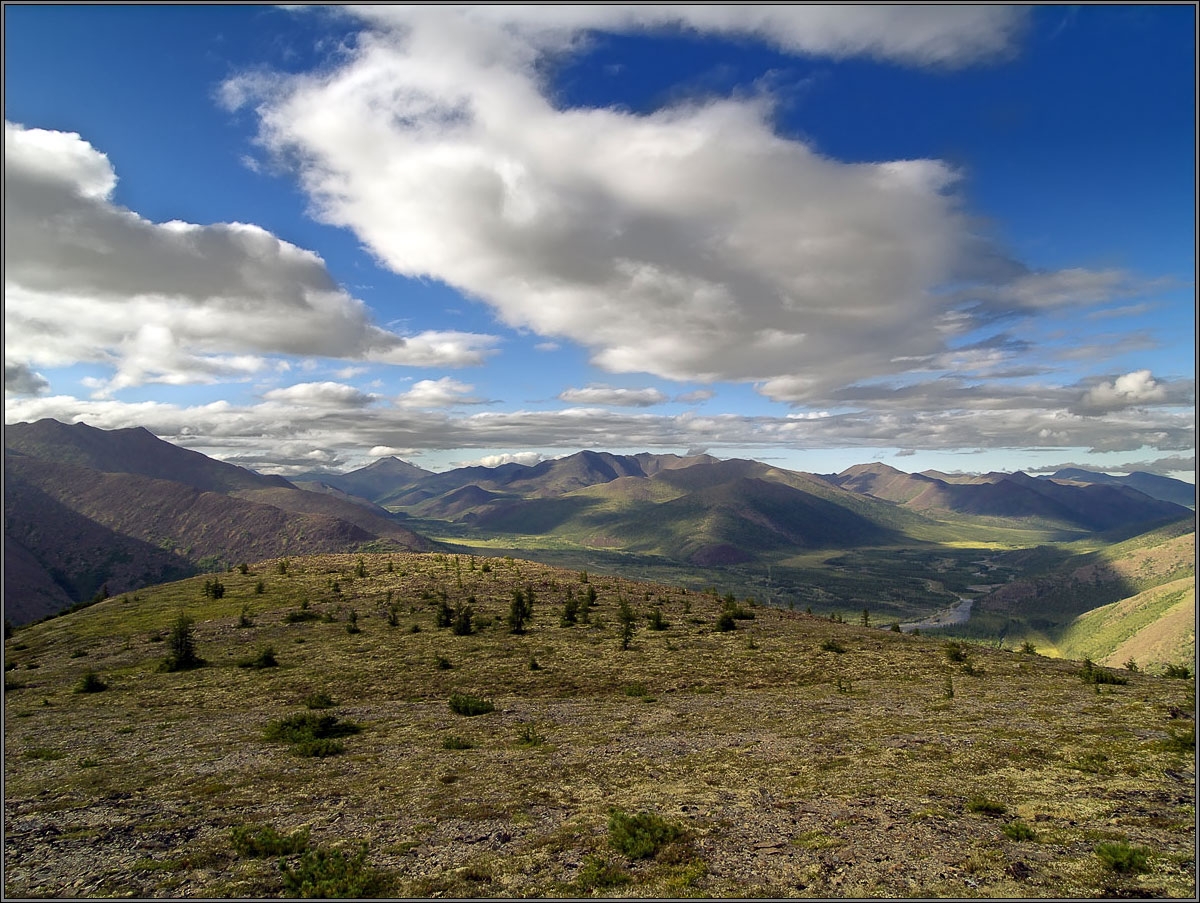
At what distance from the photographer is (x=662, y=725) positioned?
22.6 meters

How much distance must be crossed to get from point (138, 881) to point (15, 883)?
123 inches

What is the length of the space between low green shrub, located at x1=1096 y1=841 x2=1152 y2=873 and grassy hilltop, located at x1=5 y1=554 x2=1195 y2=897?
0.05 metres

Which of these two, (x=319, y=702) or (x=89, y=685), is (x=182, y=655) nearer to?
(x=89, y=685)

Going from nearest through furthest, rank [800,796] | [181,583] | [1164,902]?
[1164,902] < [800,796] < [181,583]

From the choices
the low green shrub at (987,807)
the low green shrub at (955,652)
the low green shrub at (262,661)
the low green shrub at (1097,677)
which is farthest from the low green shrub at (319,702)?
the low green shrub at (1097,677)

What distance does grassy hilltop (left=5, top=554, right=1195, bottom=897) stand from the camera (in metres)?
11.7

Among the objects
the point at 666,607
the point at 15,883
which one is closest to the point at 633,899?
the point at 15,883

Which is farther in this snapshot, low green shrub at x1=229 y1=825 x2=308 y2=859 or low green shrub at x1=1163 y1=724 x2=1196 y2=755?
low green shrub at x1=1163 y1=724 x2=1196 y2=755

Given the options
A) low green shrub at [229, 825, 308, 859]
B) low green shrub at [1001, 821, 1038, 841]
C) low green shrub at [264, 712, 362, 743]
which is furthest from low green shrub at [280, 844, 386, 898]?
low green shrub at [1001, 821, 1038, 841]

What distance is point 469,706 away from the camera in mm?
25531

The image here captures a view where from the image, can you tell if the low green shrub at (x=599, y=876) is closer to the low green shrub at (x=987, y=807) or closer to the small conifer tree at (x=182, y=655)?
the low green shrub at (x=987, y=807)

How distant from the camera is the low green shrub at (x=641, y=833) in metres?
12.3

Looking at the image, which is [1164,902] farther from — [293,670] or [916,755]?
[293,670]

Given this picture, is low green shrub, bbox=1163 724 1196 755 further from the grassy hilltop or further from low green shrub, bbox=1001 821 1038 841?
low green shrub, bbox=1001 821 1038 841
